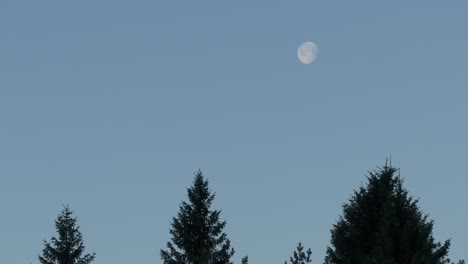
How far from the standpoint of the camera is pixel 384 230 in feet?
106

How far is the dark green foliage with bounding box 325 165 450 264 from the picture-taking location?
104ft

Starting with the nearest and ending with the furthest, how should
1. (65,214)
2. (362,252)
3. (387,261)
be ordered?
(387,261), (362,252), (65,214)

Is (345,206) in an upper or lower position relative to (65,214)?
lower

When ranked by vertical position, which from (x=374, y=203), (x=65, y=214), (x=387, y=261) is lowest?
(x=387, y=261)

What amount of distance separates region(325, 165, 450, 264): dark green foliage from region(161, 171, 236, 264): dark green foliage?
7.02m

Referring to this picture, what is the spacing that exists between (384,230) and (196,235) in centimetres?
1676

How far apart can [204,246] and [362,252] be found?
10.2 meters

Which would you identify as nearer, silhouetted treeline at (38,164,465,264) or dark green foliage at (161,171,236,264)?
silhouetted treeline at (38,164,465,264)

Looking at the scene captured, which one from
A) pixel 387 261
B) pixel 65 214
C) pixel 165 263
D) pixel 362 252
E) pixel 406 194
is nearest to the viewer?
pixel 387 261

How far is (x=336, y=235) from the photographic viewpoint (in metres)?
42.3

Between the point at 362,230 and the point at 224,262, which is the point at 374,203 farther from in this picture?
the point at 224,262

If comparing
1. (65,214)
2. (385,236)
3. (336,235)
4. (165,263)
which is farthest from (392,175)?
(65,214)

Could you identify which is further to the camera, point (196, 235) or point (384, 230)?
point (196, 235)

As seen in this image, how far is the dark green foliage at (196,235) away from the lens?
45938 millimetres
